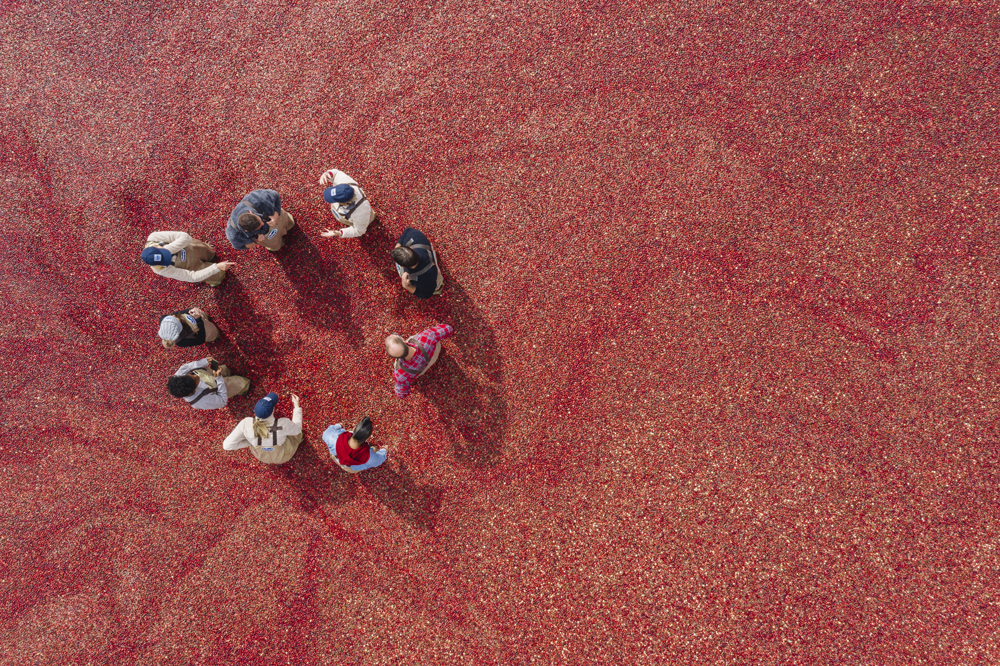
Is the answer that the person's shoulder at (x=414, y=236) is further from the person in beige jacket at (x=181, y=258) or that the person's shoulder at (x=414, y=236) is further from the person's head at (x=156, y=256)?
the person's head at (x=156, y=256)

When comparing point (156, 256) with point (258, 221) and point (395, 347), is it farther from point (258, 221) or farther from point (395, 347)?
point (395, 347)

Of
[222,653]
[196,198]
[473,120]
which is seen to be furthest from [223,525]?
[473,120]

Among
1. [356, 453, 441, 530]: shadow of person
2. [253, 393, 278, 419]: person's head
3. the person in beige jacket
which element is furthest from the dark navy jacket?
[356, 453, 441, 530]: shadow of person

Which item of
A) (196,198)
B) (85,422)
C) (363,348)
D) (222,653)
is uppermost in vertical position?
(196,198)

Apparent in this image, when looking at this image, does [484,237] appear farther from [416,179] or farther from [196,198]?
[196,198]

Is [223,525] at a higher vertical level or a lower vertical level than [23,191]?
lower

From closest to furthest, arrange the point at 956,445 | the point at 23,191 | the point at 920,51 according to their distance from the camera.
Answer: the point at 956,445 → the point at 920,51 → the point at 23,191

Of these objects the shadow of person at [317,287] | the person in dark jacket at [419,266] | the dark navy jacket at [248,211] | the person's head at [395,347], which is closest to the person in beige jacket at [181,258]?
the dark navy jacket at [248,211]
